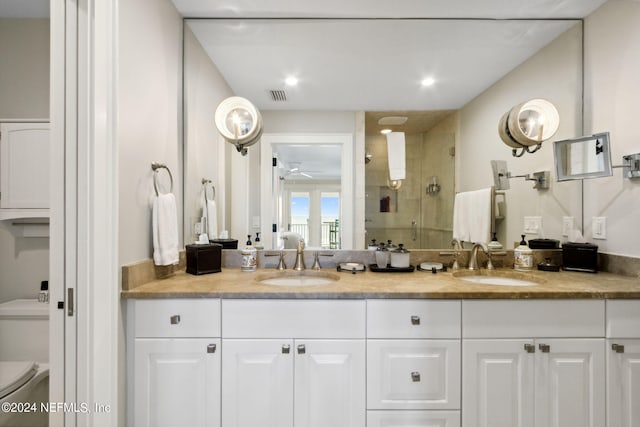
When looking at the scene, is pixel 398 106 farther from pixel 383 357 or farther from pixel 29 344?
pixel 29 344

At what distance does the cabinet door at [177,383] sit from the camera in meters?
1.29

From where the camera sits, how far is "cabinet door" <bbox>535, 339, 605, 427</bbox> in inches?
50.5

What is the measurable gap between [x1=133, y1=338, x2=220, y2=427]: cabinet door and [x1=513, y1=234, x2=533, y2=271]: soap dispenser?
5.77ft

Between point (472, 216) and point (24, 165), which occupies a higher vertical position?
point (24, 165)

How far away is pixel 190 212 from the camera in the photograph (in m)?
1.84

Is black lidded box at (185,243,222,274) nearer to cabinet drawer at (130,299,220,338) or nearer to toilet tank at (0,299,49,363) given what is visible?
cabinet drawer at (130,299,220,338)

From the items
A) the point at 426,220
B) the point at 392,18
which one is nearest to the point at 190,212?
the point at 426,220

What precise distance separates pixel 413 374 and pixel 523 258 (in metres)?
1.06

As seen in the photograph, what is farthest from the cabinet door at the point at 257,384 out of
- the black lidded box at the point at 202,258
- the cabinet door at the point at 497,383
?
the cabinet door at the point at 497,383

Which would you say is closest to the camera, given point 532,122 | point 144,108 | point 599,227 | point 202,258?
point 144,108

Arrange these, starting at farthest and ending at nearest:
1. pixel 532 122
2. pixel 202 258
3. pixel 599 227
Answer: pixel 532 122
pixel 599 227
pixel 202 258

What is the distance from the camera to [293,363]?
129 cm

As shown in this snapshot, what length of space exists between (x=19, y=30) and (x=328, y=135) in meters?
2.03

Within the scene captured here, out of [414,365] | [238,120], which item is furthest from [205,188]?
[414,365]
